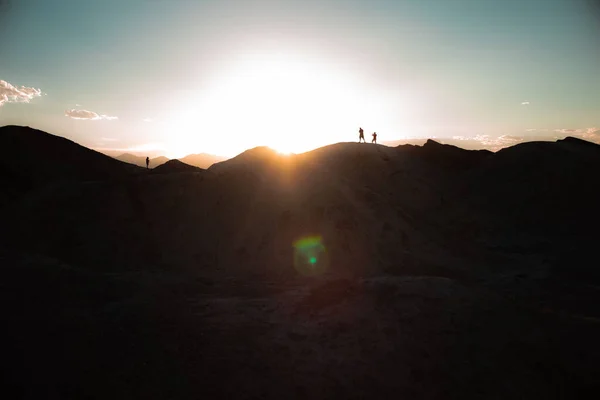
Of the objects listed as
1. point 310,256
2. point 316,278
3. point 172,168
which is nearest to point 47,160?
point 172,168

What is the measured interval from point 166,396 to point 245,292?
6941mm

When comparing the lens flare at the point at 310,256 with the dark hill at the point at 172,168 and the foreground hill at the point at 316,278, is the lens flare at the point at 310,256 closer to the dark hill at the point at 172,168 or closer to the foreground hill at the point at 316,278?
the foreground hill at the point at 316,278

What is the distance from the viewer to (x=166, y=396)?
7812mm

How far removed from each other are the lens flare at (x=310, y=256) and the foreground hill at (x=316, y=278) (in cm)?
9

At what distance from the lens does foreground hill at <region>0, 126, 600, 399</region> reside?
28.4ft

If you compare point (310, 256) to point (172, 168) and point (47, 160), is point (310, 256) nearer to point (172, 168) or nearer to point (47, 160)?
point (172, 168)

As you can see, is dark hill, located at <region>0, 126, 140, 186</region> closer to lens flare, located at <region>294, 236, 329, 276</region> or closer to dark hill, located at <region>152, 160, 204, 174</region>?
dark hill, located at <region>152, 160, 204, 174</region>

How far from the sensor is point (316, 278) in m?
16.8

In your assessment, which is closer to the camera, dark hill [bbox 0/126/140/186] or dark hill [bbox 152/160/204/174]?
dark hill [bbox 0/126/140/186]

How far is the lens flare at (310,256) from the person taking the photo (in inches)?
707

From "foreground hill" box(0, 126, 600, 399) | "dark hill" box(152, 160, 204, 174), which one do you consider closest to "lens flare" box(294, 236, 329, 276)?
"foreground hill" box(0, 126, 600, 399)

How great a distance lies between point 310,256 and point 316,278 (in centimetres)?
222

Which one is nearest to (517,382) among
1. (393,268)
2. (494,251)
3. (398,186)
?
(393,268)

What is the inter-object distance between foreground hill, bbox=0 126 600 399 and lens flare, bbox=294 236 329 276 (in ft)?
0.31
